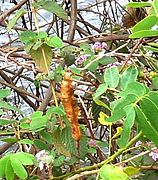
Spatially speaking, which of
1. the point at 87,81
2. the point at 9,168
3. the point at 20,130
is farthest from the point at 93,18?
the point at 9,168

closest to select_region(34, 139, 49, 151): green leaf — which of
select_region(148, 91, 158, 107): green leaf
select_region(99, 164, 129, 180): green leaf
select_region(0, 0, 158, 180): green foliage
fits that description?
select_region(0, 0, 158, 180): green foliage

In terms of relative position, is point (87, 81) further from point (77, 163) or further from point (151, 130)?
point (151, 130)

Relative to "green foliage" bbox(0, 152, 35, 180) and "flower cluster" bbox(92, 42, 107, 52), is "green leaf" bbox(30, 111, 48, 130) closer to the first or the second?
"green foliage" bbox(0, 152, 35, 180)

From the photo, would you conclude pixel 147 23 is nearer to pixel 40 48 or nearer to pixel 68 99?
pixel 68 99

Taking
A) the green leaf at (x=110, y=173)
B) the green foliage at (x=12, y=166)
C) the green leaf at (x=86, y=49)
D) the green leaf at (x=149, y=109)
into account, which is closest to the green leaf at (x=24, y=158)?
the green foliage at (x=12, y=166)

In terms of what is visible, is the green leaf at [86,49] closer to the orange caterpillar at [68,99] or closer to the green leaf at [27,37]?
the green leaf at [27,37]
